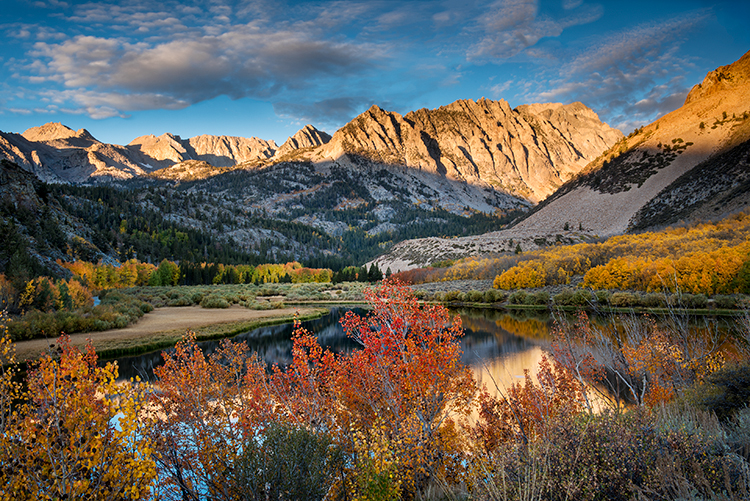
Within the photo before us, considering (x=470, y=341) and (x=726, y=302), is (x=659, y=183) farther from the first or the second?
(x=470, y=341)

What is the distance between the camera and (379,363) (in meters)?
11.7

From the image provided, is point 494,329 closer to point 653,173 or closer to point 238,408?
point 238,408

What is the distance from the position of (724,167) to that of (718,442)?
389ft

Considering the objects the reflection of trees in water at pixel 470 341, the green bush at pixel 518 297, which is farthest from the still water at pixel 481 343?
the green bush at pixel 518 297

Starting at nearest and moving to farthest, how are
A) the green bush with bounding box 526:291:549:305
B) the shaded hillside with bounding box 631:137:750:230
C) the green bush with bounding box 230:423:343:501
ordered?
the green bush with bounding box 230:423:343:501, the green bush with bounding box 526:291:549:305, the shaded hillside with bounding box 631:137:750:230

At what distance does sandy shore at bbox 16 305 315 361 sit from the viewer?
30.5 metres

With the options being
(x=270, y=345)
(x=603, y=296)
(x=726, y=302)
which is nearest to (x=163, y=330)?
(x=270, y=345)

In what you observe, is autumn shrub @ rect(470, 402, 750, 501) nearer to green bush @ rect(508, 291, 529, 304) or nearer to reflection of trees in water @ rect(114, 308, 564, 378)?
reflection of trees in water @ rect(114, 308, 564, 378)

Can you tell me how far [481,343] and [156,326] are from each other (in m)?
35.6

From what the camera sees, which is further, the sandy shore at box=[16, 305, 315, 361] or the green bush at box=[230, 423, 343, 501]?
the sandy shore at box=[16, 305, 315, 361]

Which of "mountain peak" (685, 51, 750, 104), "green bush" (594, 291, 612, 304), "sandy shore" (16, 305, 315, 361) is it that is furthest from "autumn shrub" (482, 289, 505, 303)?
"mountain peak" (685, 51, 750, 104)

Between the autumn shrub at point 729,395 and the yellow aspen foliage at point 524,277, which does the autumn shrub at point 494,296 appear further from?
the autumn shrub at point 729,395

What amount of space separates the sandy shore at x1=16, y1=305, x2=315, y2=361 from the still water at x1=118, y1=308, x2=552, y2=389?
14.7ft

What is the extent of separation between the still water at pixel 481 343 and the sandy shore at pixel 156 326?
4.49 metres
